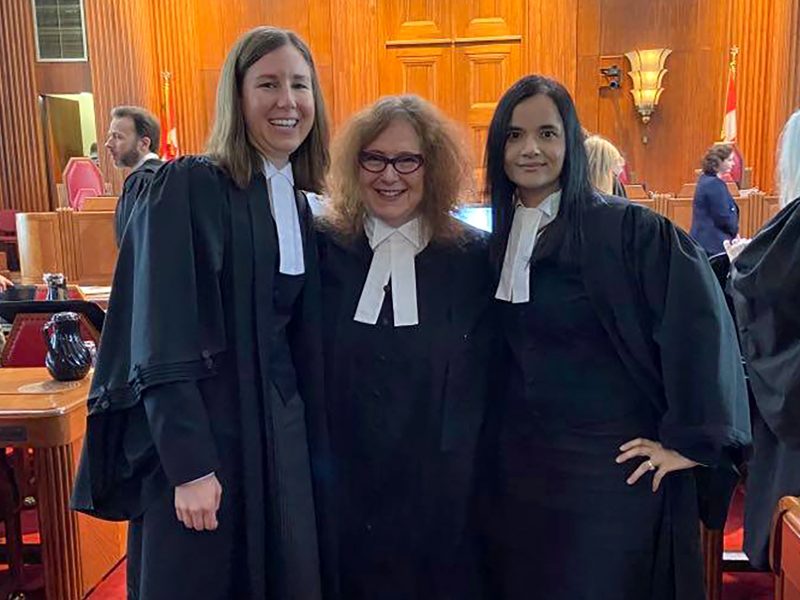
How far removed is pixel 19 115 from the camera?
1133cm

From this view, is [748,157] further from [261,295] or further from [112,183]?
[261,295]

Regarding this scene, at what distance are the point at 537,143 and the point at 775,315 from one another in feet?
3.23

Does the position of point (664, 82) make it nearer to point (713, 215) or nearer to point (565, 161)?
point (713, 215)

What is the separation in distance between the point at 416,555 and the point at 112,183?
9.32 metres

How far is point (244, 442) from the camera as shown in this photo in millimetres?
1771

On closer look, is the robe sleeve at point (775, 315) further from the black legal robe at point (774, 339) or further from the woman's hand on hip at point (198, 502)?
the woman's hand on hip at point (198, 502)

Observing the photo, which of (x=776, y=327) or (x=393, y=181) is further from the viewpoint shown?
(x=776, y=327)

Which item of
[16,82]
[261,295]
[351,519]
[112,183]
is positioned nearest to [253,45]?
[261,295]

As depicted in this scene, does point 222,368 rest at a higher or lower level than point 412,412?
higher

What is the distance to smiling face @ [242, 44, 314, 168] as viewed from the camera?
1.81 m

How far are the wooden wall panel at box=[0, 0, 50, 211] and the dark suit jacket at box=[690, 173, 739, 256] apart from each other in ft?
29.6

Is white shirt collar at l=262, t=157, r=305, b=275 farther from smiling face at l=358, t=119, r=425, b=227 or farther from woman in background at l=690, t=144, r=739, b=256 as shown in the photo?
woman in background at l=690, t=144, r=739, b=256

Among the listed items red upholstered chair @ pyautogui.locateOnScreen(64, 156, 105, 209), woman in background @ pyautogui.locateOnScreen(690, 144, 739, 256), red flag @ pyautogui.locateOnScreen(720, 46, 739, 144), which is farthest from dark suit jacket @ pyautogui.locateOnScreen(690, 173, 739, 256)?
red upholstered chair @ pyautogui.locateOnScreen(64, 156, 105, 209)

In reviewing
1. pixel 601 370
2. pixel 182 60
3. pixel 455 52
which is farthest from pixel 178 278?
pixel 182 60
